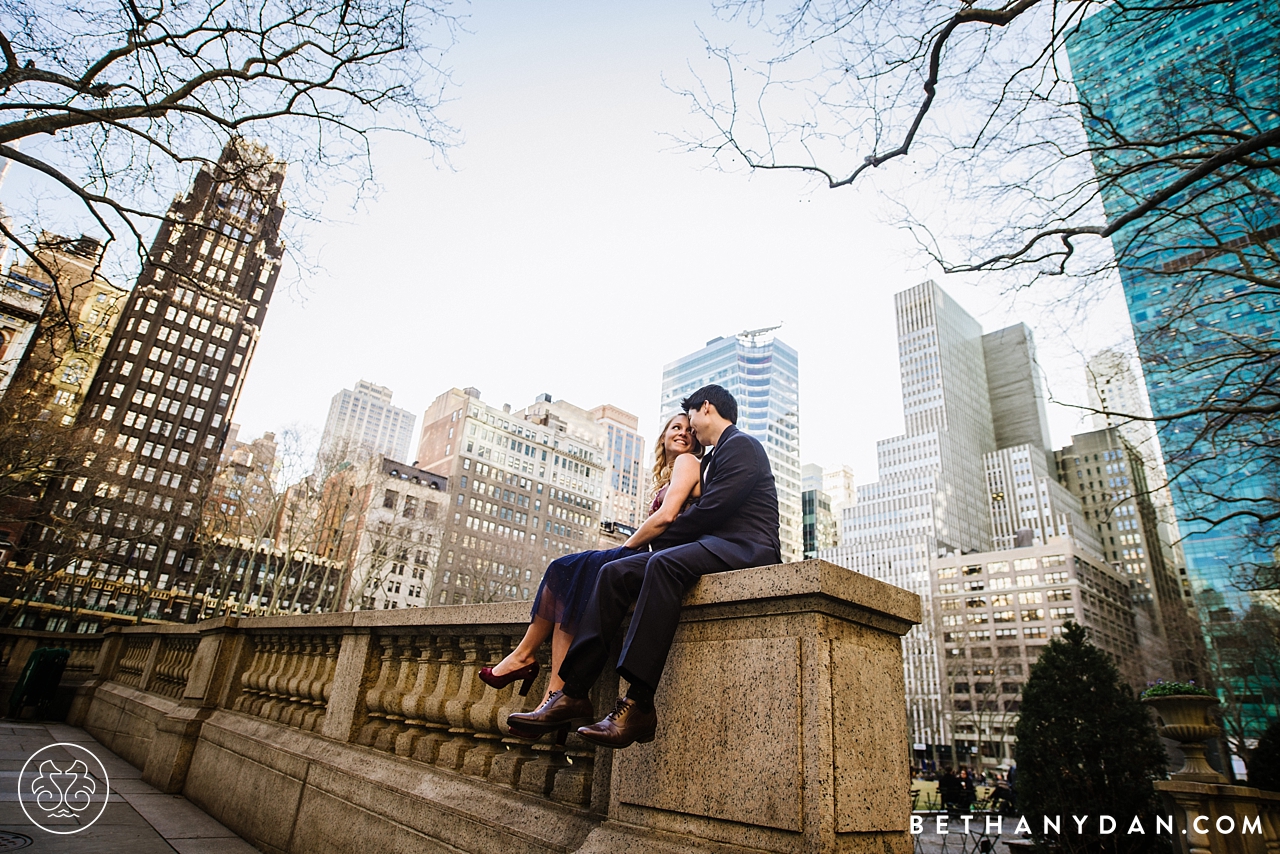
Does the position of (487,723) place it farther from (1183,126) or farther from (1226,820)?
(1183,126)

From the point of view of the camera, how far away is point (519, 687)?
325 cm

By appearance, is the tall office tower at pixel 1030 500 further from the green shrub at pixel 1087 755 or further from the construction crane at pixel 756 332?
the green shrub at pixel 1087 755

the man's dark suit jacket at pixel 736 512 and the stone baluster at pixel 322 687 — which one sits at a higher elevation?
the man's dark suit jacket at pixel 736 512

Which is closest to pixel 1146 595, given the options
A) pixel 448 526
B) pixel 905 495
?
pixel 905 495

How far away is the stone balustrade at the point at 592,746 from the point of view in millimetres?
2062

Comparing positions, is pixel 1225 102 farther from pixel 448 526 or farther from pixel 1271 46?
pixel 448 526

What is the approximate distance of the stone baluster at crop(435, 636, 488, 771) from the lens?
11.0 feet

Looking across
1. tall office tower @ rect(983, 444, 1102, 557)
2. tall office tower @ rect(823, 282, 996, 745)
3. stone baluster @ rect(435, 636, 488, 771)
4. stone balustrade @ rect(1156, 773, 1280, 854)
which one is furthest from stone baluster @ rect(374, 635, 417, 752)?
tall office tower @ rect(983, 444, 1102, 557)

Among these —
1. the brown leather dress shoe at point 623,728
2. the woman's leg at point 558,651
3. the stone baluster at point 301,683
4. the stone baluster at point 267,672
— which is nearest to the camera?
Result: the brown leather dress shoe at point 623,728

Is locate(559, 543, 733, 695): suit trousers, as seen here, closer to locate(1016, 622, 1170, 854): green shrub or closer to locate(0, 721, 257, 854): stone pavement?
locate(0, 721, 257, 854): stone pavement

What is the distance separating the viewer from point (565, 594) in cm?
292

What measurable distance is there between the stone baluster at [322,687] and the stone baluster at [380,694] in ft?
1.67

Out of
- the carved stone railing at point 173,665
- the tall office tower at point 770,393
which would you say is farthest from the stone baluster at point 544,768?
the tall office tower at point 770,393

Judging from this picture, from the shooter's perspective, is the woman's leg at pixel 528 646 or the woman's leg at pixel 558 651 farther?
the woman's leg at pixel 528 646
